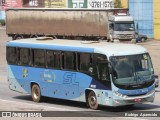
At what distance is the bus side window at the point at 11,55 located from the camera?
22875mm

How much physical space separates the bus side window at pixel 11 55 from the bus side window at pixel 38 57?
134 cm

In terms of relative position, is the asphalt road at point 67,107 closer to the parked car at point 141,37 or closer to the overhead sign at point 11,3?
the parked car at point 141,37

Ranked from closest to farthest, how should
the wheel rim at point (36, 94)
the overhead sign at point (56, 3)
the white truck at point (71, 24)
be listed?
1. the wheel rim at point (36, 94)
2. the white truck at point (71, 24)
3. the overhead sign at point (56, 3)

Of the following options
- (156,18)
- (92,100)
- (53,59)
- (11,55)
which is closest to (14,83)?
(11,55)

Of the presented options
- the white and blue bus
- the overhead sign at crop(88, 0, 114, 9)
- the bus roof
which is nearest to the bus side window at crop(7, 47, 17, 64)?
the white and blue bus

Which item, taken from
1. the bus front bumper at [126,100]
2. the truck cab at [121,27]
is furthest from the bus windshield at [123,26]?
the bus front bumper at [126,100]

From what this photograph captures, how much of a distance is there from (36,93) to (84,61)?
352cm

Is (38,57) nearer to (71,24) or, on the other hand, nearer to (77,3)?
(71,24)

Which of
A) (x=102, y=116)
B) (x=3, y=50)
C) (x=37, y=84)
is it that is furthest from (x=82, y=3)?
(x=102, y=116)

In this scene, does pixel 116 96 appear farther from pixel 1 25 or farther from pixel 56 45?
pixel 1 25

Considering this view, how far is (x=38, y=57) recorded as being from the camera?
21.8 meters

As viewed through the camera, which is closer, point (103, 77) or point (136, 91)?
point (136, 91)

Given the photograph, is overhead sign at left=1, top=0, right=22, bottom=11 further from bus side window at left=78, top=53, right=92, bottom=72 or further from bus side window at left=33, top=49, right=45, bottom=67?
bus side window at left=78, top=53, right=92, bottom=72

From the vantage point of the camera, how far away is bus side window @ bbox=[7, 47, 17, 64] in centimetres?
2288
